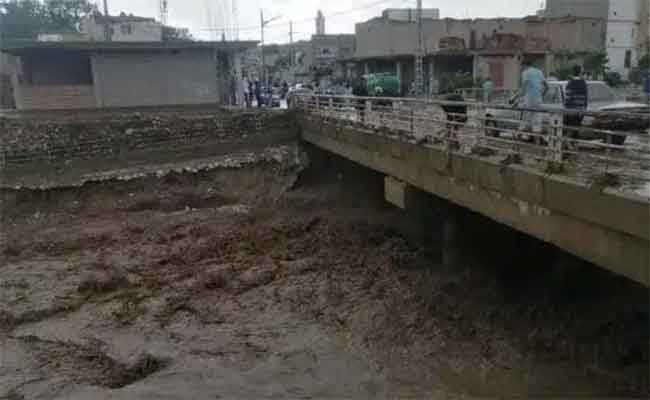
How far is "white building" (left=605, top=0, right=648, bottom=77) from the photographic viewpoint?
4778 cm

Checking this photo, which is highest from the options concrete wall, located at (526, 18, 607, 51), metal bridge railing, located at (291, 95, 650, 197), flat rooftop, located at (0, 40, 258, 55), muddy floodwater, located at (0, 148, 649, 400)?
concrete wall, located at (526, 18, 607, 51)

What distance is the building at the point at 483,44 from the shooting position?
136 ft

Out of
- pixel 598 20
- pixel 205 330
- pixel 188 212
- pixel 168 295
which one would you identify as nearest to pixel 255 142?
pixel 188 212

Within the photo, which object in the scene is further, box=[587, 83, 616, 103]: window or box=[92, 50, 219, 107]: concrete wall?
box=[92, 50, 219, 107]: concrete wall

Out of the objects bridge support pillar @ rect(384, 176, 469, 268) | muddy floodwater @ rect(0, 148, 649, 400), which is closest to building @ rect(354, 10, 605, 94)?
muddy floodwater @ rect(0, 148, 649, 400)

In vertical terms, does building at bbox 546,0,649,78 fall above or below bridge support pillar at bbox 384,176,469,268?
above

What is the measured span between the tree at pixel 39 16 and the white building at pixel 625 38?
50.0 m

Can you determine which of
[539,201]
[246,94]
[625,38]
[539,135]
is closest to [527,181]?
[539,201]

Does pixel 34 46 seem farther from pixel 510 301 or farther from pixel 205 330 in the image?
pixel 510 301

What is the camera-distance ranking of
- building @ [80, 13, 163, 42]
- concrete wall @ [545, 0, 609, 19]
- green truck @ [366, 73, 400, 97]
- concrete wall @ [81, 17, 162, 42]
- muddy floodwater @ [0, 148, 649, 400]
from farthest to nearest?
1. concrete wall @ [545, 0, 609, 19]
2. concrete wall @ [81, 17, 162, 42]
3. building @ [80, 13, 163, 42]
4. green truck @ [366, 73, 400, 97]
5. muddy floodwater @ [0, 148, 649, 400]

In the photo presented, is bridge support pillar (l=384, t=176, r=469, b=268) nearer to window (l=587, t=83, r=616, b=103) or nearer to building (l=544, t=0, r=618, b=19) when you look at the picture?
window (l=587, t=83, r=616, b=103)

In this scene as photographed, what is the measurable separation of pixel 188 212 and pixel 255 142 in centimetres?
405

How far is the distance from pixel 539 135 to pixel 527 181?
691 millimetres

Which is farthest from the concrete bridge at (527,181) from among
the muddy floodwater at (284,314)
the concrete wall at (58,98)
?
the concrete wall at (58,98)
